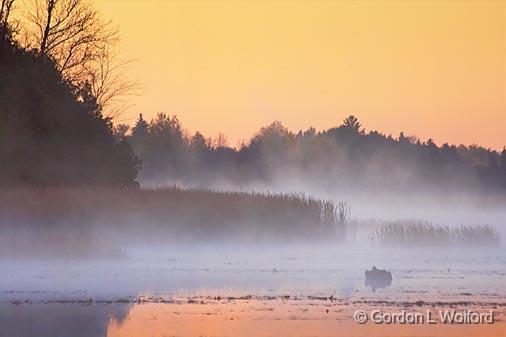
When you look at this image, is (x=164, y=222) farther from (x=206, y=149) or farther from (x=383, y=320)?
(x=206, y=149)

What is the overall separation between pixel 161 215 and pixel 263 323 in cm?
1950

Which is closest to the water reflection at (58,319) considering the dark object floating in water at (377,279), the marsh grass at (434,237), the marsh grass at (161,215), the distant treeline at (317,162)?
the dark object floating in water at (377,279)

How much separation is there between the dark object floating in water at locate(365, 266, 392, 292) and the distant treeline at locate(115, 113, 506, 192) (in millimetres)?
66662

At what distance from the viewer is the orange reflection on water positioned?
18.1 metres

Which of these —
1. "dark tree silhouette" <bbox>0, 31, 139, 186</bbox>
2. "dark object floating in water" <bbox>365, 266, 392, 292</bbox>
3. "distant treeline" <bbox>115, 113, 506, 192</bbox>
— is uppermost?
"distant treeline" <bbox>115, 113, 506, 192</bbox>

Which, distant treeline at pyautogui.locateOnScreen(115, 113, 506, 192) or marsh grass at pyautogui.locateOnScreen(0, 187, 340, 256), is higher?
distant treeline at pyautogui.locateOnScreen(115, 113, 506, 192)

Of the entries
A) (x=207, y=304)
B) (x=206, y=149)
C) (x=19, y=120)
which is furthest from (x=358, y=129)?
(x=207, y=304)

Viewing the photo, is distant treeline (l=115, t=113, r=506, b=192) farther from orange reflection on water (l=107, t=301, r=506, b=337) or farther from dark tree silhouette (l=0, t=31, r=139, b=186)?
orange reflection on water (l=107, t=301, r=506, b=337)

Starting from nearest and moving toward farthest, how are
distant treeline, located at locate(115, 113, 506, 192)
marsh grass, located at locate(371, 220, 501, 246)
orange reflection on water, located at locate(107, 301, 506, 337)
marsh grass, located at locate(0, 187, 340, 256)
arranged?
orange reflection on water, located at locate(107, 301, 506, 337)
marsh grass, located at locate(0, 187, 340, 256)
marsh grass, located at locate(371, 220, 501, 246)
distant treeline, located at locate(115, 113, 506, 192)

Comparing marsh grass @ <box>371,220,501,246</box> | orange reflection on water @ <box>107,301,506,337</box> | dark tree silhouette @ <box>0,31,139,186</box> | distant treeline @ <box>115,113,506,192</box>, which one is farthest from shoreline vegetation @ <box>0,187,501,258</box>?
distant treeline @ <box>115,113,506,192</box>

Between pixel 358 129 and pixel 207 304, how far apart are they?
329 feet

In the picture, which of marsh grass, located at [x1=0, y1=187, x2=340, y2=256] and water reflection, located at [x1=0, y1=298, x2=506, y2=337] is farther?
marsh grass, located at [x1=0, y1=187, x2=340, y2=256]

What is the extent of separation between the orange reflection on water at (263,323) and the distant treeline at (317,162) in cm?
7068

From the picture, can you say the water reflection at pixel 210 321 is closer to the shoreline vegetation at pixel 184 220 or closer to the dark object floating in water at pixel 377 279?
the dark object floating in water at pixel 377 279
